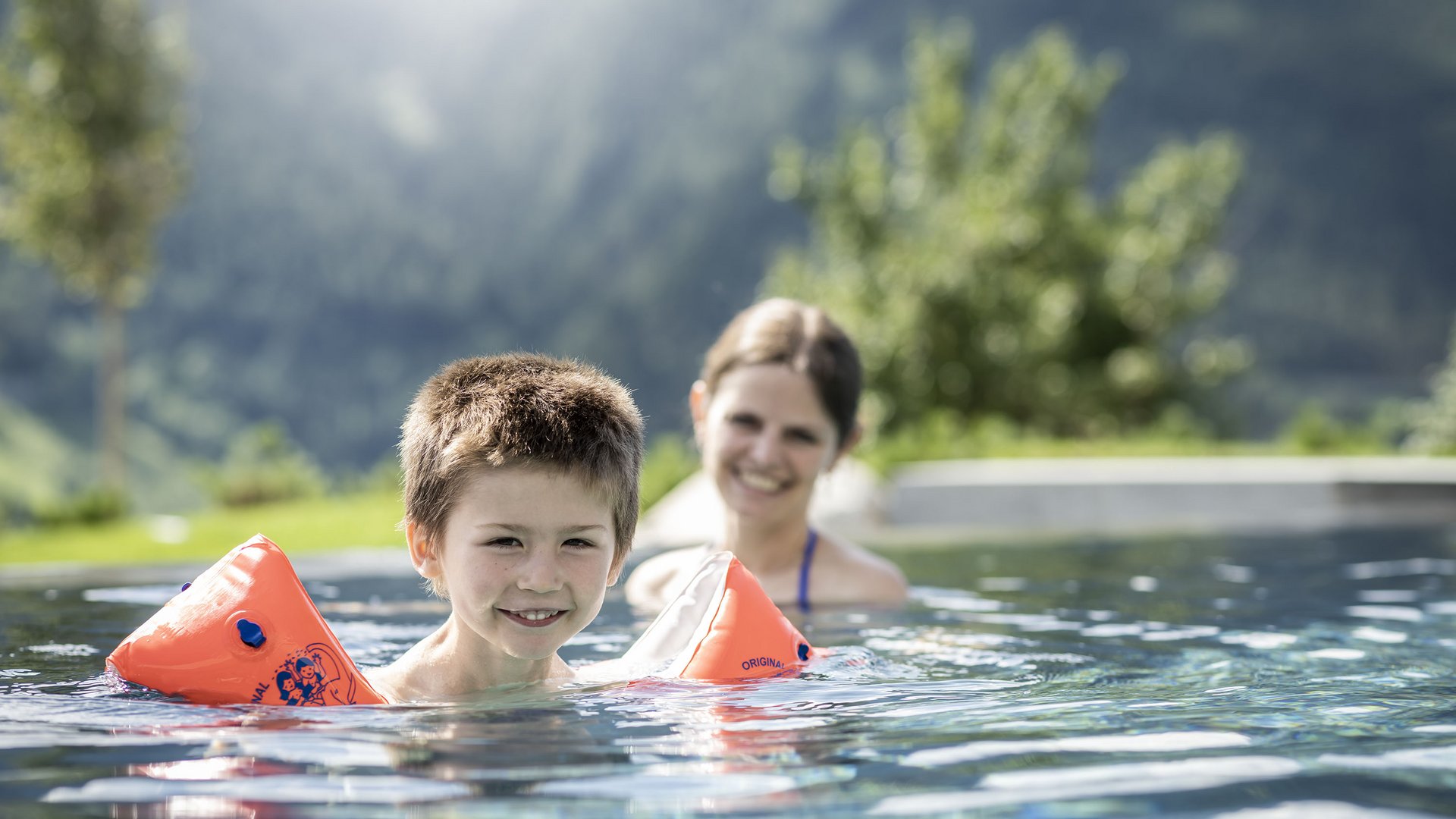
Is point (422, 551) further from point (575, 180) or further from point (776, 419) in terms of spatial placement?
point (575, 180)

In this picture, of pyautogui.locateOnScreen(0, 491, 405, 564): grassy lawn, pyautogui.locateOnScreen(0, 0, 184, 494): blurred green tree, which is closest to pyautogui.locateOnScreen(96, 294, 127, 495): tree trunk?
pyautogui.locateOnScreen(0, 0, 184, 494): blurred green tree

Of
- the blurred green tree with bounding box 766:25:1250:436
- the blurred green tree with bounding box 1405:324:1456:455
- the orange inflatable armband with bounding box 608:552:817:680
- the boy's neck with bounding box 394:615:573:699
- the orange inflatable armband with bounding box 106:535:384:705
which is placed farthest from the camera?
the blurred green tree with bounding box 766:25:1250:436

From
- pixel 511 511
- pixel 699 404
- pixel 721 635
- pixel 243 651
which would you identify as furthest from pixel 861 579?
pixel 243 651

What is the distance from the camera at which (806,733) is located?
2.49 meters

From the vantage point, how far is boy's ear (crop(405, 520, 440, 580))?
2.81m

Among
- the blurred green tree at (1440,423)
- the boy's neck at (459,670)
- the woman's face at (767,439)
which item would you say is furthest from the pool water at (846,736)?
the blurred green tree at (1440,423)

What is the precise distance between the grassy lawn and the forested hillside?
3213 centimetres

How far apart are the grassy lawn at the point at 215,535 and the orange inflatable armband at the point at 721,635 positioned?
18.0ft

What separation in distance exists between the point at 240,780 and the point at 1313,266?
139 ft

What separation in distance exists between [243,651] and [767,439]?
208cm

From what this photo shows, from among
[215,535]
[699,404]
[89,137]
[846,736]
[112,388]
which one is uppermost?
[89,137]

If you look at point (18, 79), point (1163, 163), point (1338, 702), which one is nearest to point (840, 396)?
point (1338, 702)

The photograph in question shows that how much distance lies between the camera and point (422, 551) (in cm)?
284

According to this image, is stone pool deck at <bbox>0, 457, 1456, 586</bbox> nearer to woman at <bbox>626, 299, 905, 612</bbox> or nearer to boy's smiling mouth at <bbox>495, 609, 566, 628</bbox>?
woman at <bbox>626, 299, 905, 612</bbox>
